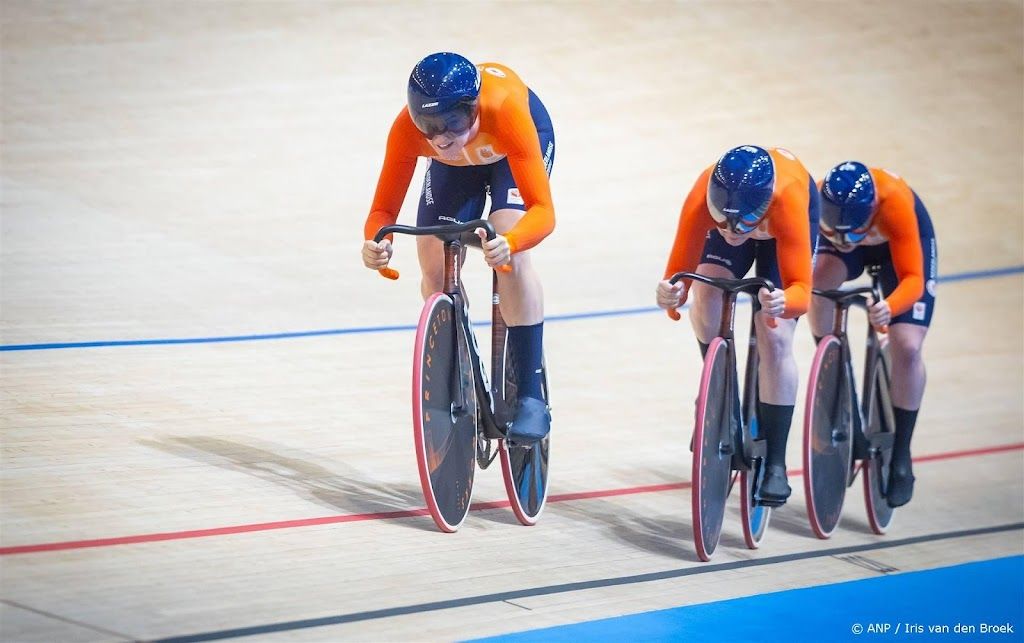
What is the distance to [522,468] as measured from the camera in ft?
11.7

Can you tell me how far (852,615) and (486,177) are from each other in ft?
4.75

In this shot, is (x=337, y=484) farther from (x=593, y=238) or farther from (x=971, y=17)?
(x=971, y=17)

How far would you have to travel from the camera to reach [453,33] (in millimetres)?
7934

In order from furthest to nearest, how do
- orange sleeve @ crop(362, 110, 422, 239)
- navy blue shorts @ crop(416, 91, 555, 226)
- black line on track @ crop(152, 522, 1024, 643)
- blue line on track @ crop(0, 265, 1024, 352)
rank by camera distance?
blue line on track @ crop(0, 265, 1024, 352)
navy blue shorts @ crop(416, 91, 555, 226)
orange sleeve @ crop(362, 110, 422, 239)
black line on track @ crop(152, 522, 1024, 643)

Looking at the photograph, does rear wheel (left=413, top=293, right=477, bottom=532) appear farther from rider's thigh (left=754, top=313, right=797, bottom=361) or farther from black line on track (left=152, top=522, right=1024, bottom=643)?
rider's thigh (left=754, top=313, right=797, bottom=361)

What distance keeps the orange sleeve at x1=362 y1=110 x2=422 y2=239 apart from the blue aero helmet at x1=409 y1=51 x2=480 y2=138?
0.54ft

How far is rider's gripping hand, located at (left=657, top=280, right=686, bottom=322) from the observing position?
3404 mm

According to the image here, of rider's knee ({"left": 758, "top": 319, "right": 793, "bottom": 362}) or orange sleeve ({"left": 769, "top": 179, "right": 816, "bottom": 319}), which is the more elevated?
orange sleeve ({"left": 769, "top": 179, "right": 816, "bottom": 319})

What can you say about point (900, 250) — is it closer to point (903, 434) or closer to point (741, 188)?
point (903, 434)

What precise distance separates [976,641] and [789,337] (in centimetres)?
96

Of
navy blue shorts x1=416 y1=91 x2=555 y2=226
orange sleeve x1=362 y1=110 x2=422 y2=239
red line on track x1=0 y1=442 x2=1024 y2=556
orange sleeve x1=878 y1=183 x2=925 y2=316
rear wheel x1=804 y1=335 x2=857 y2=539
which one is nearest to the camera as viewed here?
red line on track x1=0 y1=442 x2=1024 y2=556

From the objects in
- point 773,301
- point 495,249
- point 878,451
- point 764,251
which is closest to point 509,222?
point 495,249

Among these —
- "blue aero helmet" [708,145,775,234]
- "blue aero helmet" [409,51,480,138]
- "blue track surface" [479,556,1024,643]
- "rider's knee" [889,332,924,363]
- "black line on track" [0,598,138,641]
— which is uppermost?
"blue aero helmet" [409,51,480,138]

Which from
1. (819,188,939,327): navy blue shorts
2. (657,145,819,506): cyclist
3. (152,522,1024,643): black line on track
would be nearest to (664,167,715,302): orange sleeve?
(657,145,819,506): cyclist
